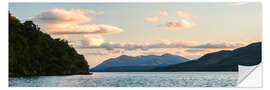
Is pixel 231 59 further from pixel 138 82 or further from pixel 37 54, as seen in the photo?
pixel 37 54

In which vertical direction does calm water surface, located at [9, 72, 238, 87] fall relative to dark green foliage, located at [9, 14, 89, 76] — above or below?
below

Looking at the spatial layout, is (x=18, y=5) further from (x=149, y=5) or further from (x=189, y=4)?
(x=189, y=4)

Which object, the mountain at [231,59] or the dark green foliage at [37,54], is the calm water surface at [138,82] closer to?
the mountain at [231,59]

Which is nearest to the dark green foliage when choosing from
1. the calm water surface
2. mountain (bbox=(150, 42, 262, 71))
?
the calm water surface

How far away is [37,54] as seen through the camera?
35.2 meters

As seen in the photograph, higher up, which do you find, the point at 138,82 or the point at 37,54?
the point at 37,54

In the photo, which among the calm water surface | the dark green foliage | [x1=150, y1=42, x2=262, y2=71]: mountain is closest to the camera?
[x1=150, y1=42, x2=262, y2=71]: mountain

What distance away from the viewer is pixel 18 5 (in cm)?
2036

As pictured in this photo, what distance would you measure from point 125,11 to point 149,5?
1.17 metres

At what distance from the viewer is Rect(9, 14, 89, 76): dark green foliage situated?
30.1 m

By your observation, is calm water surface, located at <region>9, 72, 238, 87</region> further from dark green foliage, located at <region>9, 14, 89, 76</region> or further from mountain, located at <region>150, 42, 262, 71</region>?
dark green foliage, located at <region>9, 14, 89, 76</region>

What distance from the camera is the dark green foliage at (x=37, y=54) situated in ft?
98.7

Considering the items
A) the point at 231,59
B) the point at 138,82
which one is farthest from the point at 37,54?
the point at 231,59
